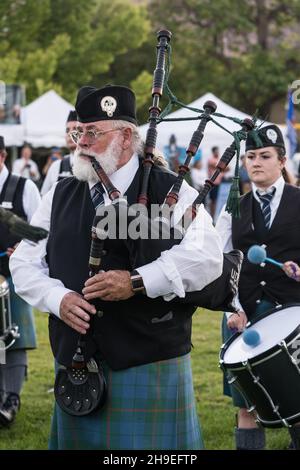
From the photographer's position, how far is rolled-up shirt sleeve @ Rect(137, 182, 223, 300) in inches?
119

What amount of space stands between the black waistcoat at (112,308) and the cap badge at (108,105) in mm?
255

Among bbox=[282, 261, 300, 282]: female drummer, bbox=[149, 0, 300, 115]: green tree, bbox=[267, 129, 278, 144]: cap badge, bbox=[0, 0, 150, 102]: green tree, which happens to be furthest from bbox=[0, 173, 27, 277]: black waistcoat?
bbox=[149, 0, 300, 115]: green tree

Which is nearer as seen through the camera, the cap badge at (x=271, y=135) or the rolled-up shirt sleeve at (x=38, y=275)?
the rolled-up shirt sleeve at (x=38, y=275)

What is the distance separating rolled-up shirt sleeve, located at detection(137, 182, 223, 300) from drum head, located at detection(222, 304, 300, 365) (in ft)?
2.98

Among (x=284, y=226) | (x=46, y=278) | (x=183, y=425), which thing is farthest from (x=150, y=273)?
(x=284, y=226)

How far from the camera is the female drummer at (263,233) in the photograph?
4570 millimetres

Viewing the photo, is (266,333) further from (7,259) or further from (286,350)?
(7,259)

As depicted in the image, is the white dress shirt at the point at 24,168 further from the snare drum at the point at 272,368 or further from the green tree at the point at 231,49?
the green tree at the point at 231,49

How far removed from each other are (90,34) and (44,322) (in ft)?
61.9

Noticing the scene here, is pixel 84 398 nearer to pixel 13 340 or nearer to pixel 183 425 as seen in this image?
pixel 183 425

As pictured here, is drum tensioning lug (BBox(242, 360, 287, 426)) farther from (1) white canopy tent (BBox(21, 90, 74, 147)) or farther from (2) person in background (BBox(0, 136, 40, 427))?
(1) white canopy tent (BBox(21, 90, 74, 147))

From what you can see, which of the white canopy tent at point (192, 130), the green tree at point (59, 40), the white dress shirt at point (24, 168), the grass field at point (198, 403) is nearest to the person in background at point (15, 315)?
the grass field at point (198, 403)

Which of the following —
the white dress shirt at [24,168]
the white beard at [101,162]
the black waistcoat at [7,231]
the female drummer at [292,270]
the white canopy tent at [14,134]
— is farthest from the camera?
the white dress shirt at [24,168]

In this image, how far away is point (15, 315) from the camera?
570 centimetres
